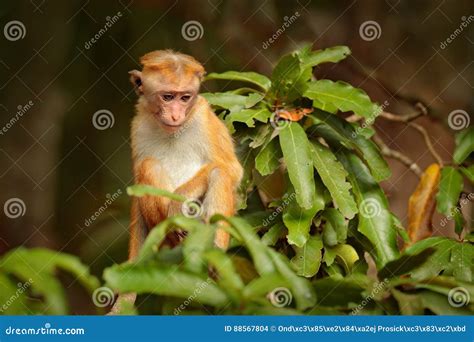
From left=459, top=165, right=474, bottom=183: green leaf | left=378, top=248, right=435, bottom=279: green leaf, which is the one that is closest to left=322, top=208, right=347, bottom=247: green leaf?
left=459, top=165, right=474, bottom=183: green leaf

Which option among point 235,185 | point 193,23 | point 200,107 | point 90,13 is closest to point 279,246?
point 235,185

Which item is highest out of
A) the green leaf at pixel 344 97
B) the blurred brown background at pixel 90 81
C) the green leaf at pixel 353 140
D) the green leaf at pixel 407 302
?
the green leaf at pixel 344 97

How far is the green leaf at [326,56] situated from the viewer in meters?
5.33

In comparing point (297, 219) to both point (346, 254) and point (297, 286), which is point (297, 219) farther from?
point (297, 286)

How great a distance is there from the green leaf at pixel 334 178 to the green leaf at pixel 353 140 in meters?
0.13

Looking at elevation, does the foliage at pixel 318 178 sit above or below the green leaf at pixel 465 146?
below

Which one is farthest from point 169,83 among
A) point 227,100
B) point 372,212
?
point 372,212

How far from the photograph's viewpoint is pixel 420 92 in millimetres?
7609

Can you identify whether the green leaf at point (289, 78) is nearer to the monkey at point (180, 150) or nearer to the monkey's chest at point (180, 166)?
the monkey at point (180, 150)

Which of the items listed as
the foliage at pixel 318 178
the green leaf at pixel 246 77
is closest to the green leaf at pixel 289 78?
the foliage at pixel 318 178

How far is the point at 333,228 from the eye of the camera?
5.13 metres

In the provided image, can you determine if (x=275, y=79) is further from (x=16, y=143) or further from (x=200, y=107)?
(x=16, y=143)

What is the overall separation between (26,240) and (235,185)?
2182 millimetres

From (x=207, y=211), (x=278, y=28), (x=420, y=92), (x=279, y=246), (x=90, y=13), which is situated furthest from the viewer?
(x=420, y=92)
